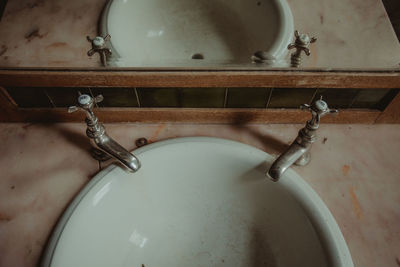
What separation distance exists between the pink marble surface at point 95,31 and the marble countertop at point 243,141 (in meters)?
0.18

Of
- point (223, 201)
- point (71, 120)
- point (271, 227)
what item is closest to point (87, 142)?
point (71, 120)

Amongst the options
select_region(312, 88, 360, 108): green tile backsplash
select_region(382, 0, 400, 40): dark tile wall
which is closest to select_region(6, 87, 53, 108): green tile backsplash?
select_region(312, 88, 360, 108): green tile backsplash

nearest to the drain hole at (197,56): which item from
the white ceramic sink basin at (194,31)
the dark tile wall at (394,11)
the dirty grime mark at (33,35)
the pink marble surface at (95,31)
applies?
the white ceramic sink basin at (194,31)

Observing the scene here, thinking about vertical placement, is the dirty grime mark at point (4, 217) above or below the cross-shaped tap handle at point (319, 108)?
below

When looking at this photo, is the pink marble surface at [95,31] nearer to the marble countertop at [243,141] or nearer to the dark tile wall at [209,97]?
the dark tile wall at [209,97]

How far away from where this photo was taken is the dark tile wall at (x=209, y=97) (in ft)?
2.43

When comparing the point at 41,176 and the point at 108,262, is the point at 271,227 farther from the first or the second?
the point at 41,176

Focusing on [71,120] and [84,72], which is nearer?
[84,72]

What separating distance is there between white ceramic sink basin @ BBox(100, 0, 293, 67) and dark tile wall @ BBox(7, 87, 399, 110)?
0.25ft

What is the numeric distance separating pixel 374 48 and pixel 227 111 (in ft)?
1.20

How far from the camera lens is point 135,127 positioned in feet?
2.61

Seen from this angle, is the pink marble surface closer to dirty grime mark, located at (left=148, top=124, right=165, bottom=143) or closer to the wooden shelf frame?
the wooden shelf frame

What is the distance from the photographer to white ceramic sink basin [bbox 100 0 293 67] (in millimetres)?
705

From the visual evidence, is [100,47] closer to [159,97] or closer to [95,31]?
[95,31]
